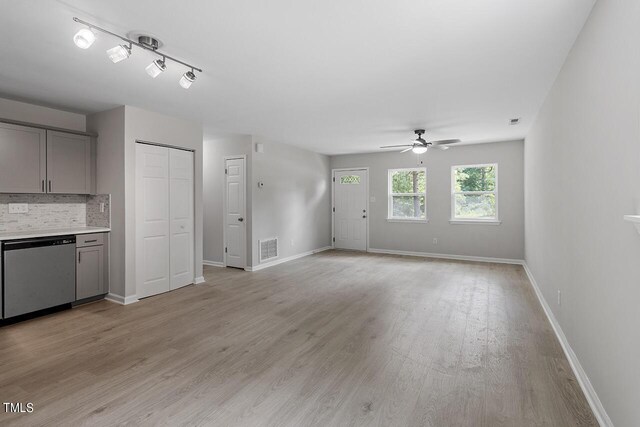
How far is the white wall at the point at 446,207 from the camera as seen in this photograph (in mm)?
6453

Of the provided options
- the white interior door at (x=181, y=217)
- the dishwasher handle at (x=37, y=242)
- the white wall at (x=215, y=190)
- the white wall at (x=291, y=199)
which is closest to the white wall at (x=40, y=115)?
the white interior door at (x=181, y=217)

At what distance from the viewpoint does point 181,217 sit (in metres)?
4.76

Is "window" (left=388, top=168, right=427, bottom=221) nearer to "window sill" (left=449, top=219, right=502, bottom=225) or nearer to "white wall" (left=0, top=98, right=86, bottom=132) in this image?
"window sill" (left=449, top=219, right=502, bottom=225)

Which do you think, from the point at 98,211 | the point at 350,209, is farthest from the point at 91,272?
the point at 350,209

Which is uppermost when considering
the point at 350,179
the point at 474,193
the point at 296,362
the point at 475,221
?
the point at 350,179

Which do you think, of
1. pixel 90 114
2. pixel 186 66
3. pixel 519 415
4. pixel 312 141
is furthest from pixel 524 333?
pixel 90 114

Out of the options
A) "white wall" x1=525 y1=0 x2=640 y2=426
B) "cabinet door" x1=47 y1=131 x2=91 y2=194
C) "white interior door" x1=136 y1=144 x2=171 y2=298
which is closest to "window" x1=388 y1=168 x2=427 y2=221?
"white wall" x1=525 y1=0 x2=640 y2=426

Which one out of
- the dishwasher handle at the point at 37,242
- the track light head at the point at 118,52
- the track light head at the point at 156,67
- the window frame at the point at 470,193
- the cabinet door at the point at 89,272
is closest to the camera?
the track light head at the point at 118,52

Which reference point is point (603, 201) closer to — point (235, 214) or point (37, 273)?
point (37, 273)

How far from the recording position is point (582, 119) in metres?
2.25

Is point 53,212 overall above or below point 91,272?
above

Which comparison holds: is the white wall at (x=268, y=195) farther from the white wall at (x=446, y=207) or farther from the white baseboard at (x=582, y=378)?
the white baseboard at (x=582, y=378)

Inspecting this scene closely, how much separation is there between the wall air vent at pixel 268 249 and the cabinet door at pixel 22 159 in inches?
133

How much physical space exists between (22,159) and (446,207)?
280 inches
